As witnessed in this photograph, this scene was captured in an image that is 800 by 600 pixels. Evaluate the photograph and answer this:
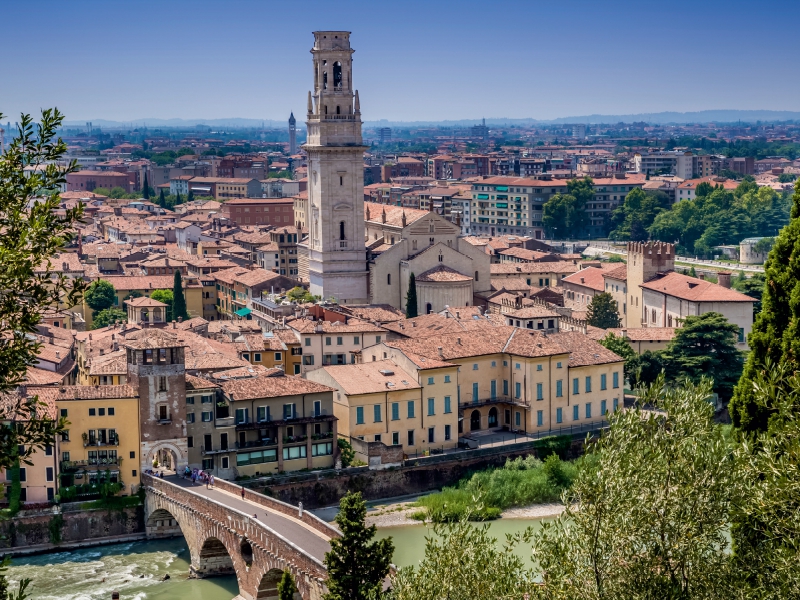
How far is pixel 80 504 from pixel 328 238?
80.8 feet

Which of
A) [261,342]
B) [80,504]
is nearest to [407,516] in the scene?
[80,504]

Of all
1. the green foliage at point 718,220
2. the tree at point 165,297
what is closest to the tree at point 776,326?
the tree at point 165,297

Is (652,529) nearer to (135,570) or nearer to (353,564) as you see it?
(353,564)

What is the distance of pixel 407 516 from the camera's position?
34.1 m

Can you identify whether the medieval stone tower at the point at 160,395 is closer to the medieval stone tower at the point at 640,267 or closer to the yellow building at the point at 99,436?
the yellow building at the point at 99,436

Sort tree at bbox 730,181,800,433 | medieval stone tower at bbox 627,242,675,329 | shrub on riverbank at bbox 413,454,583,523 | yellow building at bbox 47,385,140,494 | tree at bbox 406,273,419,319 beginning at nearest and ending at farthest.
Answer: tree at bbox 730,181,800,433
yellow building at bbox 47,385,140,494
shrub on riverbank at bbox 413,454,583,523
tree at bbox 406,273,419,319
medieval stone tower at bbox 627,242,675,329

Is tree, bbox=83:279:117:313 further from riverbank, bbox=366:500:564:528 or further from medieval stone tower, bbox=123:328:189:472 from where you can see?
riverbank, bbox=366:500:564:528

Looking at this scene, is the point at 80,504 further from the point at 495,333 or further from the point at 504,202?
the point at 504,202

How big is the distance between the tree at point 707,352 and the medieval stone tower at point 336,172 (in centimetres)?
1549

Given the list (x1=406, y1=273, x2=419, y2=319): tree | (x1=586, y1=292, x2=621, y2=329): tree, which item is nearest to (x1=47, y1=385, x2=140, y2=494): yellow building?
(x1=406, y1=273, x2=419, y2=319): tree

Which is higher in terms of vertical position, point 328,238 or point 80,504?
point 328,238

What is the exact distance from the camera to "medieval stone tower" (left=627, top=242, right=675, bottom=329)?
55.8m

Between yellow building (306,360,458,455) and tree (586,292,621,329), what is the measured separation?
59.2 ft

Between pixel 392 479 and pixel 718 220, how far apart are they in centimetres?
6569
